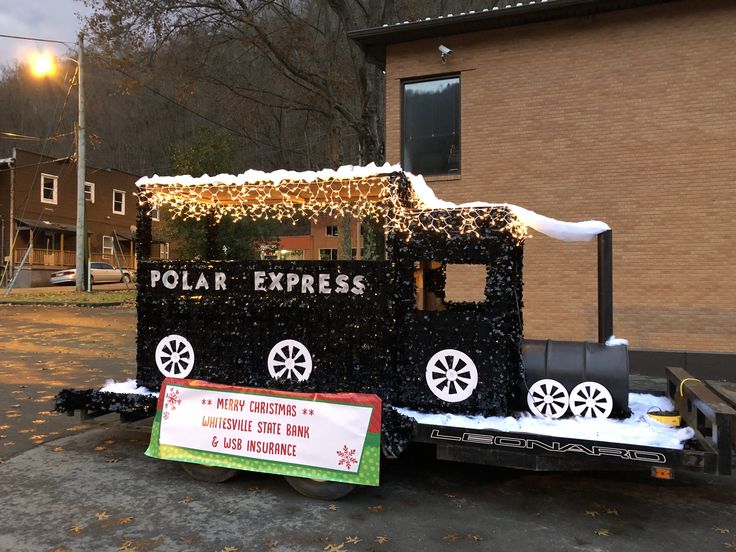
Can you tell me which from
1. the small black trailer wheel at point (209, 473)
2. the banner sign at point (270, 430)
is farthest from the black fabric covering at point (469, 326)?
the small black trailer wheel at point (209, 473)

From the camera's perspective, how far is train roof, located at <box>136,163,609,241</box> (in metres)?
4.43

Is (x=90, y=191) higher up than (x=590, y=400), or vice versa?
(x=90, y=191)

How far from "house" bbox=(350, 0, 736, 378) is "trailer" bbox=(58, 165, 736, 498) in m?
5.08

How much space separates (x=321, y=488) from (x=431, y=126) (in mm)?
8633

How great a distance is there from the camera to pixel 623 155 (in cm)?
966

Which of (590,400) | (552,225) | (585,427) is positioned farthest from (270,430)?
(552,225)

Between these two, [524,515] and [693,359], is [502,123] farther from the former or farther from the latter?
[524,515]

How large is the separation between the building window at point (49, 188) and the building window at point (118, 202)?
14.9ft

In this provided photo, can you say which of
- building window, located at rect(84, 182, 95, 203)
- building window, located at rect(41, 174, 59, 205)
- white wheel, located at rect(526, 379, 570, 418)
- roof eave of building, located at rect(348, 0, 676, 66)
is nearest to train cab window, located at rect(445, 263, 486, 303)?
roof eave of building, located at rect(348, 0, 676, 66)

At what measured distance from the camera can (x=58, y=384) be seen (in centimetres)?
809

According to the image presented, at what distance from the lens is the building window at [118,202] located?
126 ft

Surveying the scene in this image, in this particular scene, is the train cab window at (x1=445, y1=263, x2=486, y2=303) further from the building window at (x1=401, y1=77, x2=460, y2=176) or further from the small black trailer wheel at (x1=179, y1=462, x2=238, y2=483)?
the small black trailer wheel at (x1=179, y1=462, x2=238, y2=483)

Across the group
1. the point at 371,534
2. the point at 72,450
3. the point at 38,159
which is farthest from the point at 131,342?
the point at 38,159

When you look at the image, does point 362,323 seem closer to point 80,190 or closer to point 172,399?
point 172,399
